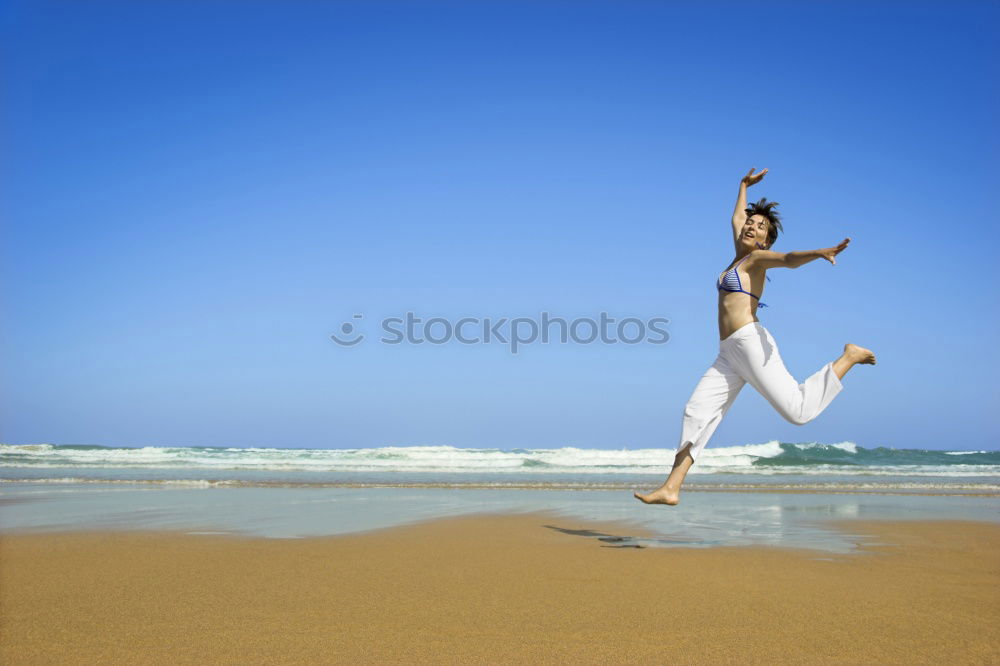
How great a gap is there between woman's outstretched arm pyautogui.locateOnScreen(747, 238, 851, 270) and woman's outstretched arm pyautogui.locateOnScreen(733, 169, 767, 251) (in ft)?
1.26

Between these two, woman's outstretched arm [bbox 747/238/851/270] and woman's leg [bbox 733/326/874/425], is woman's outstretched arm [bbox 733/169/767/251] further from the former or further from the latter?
woman's leg [bbox 733/326/874/425]

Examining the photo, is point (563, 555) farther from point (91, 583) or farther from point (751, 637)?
point (91, 583)

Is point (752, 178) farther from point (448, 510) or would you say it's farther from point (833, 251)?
point (448, 510)

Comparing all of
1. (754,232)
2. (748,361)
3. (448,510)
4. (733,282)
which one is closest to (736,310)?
(733,282)

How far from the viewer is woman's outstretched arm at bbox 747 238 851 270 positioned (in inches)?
173

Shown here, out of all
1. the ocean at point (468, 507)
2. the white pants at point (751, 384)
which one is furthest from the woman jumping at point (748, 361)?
the ocean at point (468, 507)

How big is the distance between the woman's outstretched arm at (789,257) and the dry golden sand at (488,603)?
1.85 metres

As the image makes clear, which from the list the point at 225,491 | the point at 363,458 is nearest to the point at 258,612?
the point at 225,491

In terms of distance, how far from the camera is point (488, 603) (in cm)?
328

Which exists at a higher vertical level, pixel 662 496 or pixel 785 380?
pixel 785 380

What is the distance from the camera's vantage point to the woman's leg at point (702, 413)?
5480 millimetres

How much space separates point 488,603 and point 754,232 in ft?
11.7

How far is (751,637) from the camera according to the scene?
2.72 m

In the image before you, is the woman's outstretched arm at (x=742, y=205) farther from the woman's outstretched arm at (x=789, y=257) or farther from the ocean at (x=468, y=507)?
the ocean at (x=468, y=507)
